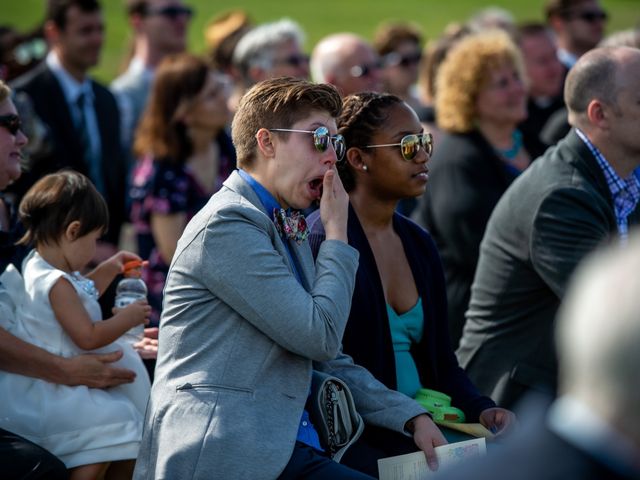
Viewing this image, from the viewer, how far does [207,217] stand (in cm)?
363

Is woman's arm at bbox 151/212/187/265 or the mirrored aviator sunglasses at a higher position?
the mirrored aviator sunglasses

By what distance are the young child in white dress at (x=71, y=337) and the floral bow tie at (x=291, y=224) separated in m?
0.82

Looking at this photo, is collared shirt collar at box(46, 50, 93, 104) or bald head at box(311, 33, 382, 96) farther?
collared shirt collar at box(46, 50, 93, 104)

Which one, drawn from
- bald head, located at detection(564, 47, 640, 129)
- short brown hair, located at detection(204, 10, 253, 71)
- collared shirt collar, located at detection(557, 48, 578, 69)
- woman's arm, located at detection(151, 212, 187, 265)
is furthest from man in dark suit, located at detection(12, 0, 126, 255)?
collared shirt collar, located at detection(557, 48, 578, 69)

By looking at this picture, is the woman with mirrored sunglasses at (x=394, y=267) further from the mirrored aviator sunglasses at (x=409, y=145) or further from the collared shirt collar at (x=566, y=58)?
the collared shirt collar at (x=566, y=58)

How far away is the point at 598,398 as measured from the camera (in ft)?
5.98

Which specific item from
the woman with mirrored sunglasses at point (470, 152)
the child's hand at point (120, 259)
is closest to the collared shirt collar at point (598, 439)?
the child's hand at point (120, 259)

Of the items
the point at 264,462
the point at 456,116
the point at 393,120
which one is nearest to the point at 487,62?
the point at 456,116

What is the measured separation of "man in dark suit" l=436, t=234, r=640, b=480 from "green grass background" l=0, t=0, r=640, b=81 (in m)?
23.0

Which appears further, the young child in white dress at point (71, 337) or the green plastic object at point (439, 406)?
the green plastic object at point (439, 406)

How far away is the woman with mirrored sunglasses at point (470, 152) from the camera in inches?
254

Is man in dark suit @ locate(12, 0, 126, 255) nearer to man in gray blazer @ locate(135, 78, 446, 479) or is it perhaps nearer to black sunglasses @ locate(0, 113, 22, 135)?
black sunglasses @ locate(0, 113, 22, 135)

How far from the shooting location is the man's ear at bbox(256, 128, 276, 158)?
150 inches

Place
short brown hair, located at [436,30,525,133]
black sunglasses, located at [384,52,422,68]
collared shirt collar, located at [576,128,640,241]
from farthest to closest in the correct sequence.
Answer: black sunglasses, located at [384,52,422,68] < short brown hair, located at [436,30,525,133] < collared shirt collar, located at [576,128,640,241]
